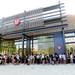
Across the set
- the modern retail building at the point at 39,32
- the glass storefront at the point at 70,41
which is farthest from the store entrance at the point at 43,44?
the glass storefront at the point at 70,41

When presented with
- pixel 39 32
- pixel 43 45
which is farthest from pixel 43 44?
pixel 39 32

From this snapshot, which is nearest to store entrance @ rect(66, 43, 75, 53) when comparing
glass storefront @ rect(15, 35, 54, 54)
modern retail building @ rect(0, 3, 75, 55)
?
modern retail building @ rect(0, 3, 75, 55)

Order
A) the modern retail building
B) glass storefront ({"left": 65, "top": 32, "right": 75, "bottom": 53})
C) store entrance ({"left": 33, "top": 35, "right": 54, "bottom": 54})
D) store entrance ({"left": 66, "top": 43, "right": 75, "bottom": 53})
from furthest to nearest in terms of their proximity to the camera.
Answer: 1. store entrance ({"left": 33, "top": 35, "right": 54, "bottom": 54})
2. the modern retail building
3. glass storefront ({"left": 65, "top": 32, "right": 75, "bottom": 53})
4. store entrance ({"left": 66, "top": 43, "right": 75, "bottom": 53})

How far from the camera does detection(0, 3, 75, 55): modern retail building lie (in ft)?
103

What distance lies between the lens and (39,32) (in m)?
34.3

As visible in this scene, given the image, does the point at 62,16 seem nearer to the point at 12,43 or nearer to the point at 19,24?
the point at 19,24

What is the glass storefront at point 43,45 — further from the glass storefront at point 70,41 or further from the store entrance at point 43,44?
the glass storefront at point 70,41

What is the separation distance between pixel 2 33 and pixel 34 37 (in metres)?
6.05

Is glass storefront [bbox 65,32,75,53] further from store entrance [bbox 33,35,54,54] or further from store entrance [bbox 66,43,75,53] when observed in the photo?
store entrance [bbox 33,35,54,54]

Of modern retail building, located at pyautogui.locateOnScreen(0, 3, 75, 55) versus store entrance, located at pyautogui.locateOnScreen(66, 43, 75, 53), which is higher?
modern retail building, located at pyautogui.locateOnScreen(0, 3, 75, 55)

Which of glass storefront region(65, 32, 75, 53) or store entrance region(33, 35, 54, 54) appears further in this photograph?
store entrance region(33, 35, 54, 54)

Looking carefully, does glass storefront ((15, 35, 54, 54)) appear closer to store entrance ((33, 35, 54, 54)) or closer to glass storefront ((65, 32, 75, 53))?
store entrance ((33, 35, 54, 54))

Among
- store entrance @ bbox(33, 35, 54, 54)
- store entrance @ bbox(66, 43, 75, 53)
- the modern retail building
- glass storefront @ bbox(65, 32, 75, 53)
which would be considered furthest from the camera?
store entrance @ bbox(33, 35, 54, 54)

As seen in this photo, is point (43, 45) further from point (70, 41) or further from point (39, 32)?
point (70, 41)
